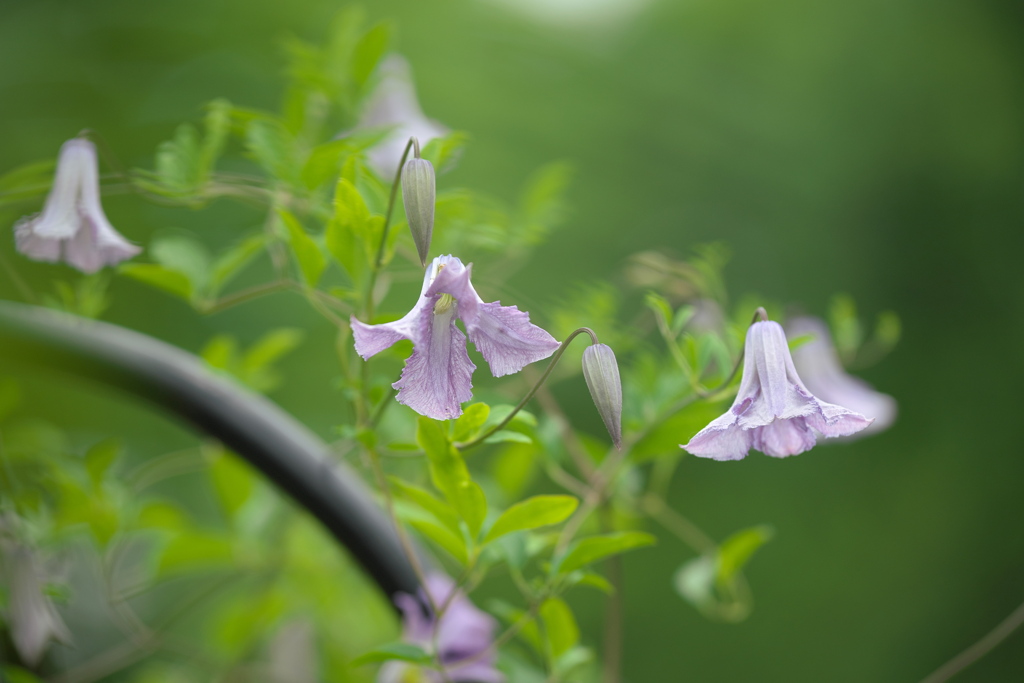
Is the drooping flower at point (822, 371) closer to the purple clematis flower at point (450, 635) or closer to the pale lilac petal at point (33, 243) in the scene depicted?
the purple clematis flower at point (450, 635)

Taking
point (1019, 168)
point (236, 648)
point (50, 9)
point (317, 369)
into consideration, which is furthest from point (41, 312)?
point (1019, 168)

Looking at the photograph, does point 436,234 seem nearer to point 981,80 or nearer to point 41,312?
point 41,312

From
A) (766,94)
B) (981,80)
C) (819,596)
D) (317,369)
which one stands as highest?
(766,94)

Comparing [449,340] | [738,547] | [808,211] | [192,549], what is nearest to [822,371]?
[738,547]

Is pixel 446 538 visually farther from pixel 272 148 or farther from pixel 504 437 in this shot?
pixel 272 148

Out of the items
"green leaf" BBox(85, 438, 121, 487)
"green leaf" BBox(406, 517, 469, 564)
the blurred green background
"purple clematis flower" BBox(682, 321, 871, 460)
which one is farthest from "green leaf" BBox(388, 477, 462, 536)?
the blurred green background

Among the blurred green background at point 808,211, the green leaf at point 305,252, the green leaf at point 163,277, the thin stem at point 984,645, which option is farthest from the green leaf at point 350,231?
the blurred green background at point 808,211
